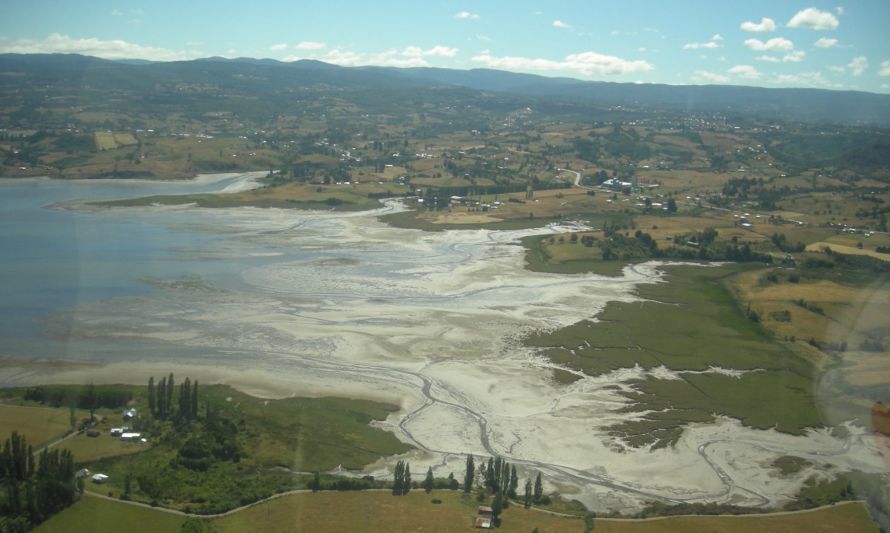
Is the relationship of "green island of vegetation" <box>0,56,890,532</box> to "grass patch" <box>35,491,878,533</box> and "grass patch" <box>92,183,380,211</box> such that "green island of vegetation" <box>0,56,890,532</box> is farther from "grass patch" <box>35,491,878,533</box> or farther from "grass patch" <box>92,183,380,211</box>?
"grass patch" <box>92,183,380,211</box>

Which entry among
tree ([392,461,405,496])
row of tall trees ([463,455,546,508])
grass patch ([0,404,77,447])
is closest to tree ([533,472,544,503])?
row of tall trees ([463,455,546,508])

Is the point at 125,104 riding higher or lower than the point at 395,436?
higher

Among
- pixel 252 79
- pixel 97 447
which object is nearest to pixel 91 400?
pixel 97 447

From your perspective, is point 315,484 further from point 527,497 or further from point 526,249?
point 526,249

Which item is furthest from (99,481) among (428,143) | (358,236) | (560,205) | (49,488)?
(428,143)

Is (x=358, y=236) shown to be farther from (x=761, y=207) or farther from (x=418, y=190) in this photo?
(x=761, y=207)

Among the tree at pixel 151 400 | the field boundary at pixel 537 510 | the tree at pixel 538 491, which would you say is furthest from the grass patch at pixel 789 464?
the tree at pixel 151 400
